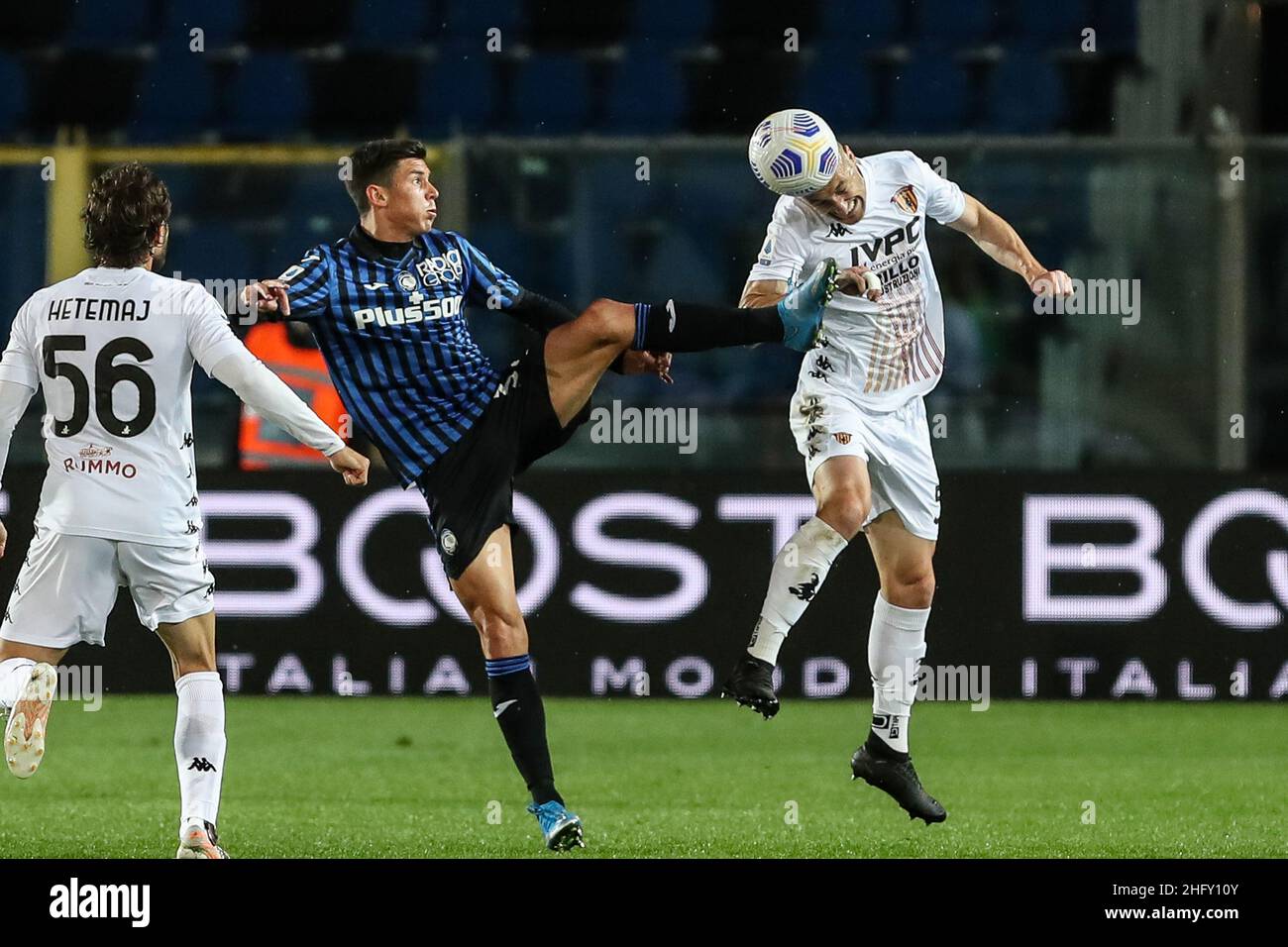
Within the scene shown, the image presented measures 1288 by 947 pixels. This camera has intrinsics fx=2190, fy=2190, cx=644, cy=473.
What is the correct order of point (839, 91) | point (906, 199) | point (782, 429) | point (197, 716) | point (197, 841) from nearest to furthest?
point (197, 841)
point (197, 716)
point (906, 199)
point (782, 429)
point (839, 91)

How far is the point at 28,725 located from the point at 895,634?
8.14ft

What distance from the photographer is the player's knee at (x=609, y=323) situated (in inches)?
223

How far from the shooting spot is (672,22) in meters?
11.4

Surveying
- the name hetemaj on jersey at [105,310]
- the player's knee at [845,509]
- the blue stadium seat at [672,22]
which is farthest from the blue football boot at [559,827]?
the blue stadium seat at [672,22]

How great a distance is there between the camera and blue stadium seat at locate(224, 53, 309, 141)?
11180mm

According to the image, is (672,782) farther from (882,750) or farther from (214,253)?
(214,253)

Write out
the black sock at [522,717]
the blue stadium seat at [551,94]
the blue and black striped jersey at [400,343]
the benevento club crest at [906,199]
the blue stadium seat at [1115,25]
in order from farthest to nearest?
the blue stadium seat at [551,94] < the blue stadium seat at [1115,25] < the benevento club crest at [906,199] < the blue and black striped jersey at [400,343] < the black sock at [522,717]

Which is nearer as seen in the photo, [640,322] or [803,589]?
[640,322]

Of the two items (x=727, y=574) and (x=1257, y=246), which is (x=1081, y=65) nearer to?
(x=1257, y=246)

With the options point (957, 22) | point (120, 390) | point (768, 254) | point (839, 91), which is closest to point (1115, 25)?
point (957, 22)

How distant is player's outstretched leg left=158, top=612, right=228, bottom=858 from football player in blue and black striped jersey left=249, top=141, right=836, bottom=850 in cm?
77

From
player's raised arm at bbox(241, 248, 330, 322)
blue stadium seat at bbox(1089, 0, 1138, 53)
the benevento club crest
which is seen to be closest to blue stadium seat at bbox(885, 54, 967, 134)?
blue stadium seat at bbox(1089, 0, 1138, 53)

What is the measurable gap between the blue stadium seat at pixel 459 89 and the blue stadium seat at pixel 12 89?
2116 millimetres

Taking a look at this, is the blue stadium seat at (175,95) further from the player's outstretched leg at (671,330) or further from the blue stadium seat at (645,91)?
the player's outstretched leg at (671,330)
